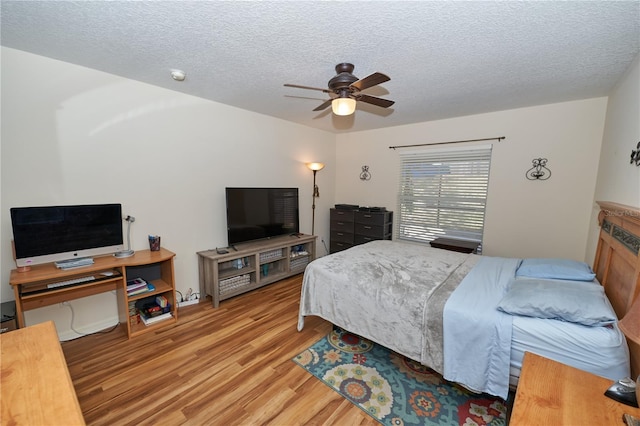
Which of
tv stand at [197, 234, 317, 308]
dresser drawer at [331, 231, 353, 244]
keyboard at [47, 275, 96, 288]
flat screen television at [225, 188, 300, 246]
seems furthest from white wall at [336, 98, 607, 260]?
keyboard at [47, 275, 96, 288]

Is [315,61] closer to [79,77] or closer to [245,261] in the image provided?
[79,77]

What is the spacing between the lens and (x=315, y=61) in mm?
2135

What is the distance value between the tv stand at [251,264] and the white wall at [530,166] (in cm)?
265

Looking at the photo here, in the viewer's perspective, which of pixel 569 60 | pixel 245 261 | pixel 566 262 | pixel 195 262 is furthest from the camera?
pixel 245 261

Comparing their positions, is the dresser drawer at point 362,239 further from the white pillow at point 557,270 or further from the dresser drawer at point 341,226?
the white pillow at point 557,270

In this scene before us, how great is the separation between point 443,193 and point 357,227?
4.86 feet

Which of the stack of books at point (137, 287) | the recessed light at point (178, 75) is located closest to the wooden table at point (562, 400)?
the stack of books at point (137, 287)

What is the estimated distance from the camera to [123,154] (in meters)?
2.69

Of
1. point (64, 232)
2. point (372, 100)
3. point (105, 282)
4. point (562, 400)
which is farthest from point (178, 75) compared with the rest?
point (562, 400)

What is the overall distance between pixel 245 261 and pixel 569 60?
3891 millimetres

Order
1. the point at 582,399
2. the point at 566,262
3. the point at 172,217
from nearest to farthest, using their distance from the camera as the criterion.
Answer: the point at 582,399 < the point at 566,262 < the point at 172,217

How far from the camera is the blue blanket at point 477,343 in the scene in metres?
1.63

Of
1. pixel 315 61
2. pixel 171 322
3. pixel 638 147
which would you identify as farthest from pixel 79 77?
pixel 638 147

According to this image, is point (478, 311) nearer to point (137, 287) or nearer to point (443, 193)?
point (443, 193)
